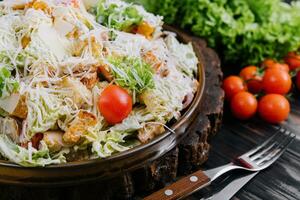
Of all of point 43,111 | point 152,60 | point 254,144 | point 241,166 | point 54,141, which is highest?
point 152,60

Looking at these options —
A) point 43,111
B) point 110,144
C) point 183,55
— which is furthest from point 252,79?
point 43,111

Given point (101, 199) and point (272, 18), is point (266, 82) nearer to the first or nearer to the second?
point (272, 18)

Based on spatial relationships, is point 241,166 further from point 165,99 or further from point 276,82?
point 276,82

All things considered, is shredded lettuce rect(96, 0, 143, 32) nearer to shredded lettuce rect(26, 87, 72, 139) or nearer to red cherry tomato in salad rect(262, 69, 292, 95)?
shredded lettuce rect(26, 87, 72, 139)

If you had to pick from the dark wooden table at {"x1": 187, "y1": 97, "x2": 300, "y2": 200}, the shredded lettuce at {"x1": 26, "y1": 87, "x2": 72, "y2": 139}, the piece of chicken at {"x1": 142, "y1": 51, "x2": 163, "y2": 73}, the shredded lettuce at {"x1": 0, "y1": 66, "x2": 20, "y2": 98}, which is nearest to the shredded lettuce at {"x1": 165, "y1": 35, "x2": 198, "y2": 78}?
the piece of chicken at {"x1": 142, "y1": 51, "x2": 163, "y2": 73}

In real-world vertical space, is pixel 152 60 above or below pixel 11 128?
above

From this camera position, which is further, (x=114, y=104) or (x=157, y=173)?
(x=157, y=173)

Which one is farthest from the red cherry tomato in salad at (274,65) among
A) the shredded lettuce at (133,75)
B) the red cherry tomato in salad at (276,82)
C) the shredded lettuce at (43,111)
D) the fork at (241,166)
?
the shredded lettuce at (43,111)
